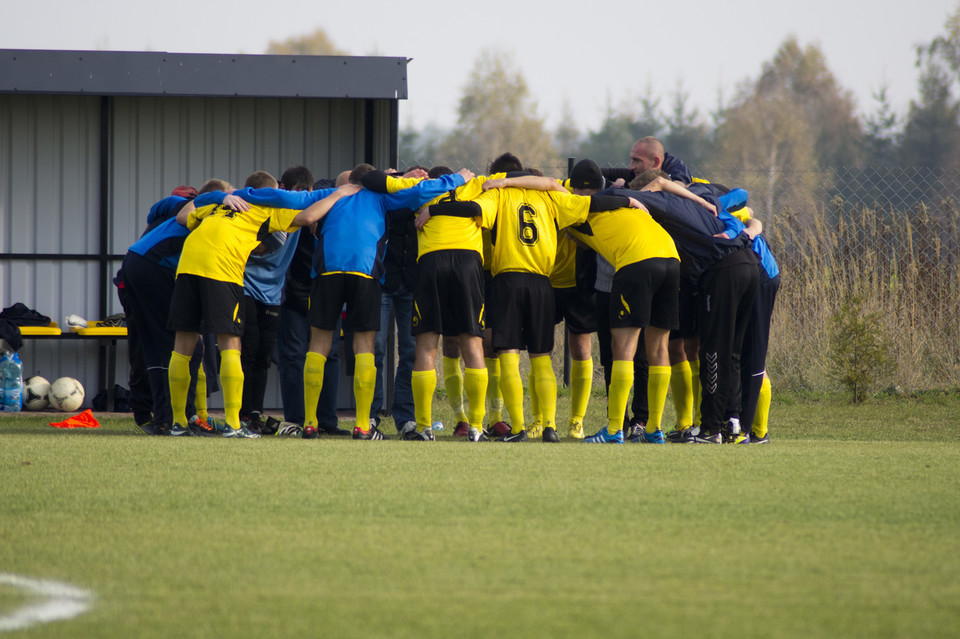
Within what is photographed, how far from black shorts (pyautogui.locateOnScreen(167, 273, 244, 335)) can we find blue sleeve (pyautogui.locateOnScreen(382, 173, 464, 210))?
1.14m

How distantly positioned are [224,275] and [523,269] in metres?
1.90

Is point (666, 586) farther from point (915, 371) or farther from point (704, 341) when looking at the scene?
point (915, 371)

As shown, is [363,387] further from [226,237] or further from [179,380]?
[226,237]

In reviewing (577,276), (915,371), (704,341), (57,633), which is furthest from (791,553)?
(915,371)

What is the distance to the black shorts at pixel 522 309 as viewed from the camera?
21.9ft

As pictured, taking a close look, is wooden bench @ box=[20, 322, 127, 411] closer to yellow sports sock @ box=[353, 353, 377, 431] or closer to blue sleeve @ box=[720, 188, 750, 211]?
yellow sports sock @ box=[353, 353, 377, 431]

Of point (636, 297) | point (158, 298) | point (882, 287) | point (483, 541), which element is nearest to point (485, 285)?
point (636, 297)

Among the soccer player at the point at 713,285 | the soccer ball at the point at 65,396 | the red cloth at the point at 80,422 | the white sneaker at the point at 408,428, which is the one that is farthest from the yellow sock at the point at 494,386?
the soccer ball at the point at 65,396

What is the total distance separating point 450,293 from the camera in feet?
21.8

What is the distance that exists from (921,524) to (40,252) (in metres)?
8.73

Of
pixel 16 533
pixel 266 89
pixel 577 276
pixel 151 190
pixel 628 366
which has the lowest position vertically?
pixel 16 533

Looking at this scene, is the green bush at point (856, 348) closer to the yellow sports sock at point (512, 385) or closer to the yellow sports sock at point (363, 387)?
the yellow sports sock at point (512, 385)

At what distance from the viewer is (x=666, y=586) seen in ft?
9.47

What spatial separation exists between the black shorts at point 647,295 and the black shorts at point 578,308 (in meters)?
0.69
